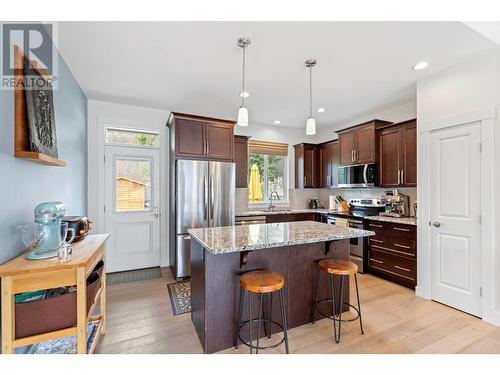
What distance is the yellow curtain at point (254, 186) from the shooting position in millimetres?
5059

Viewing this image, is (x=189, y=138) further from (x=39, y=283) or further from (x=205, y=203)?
(x=39, y=283)

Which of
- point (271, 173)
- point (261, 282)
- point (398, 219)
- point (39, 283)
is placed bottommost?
point (261, 282)

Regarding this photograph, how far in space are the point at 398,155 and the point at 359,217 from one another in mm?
1136

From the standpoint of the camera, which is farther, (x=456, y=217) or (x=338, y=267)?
(x=456, y=217)

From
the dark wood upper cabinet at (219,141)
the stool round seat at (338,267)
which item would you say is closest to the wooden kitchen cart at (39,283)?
the stool round seat at (338,267)

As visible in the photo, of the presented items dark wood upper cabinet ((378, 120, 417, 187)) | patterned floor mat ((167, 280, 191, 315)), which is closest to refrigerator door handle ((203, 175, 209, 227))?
patterned floor mat ((167, 280, 191, 315))

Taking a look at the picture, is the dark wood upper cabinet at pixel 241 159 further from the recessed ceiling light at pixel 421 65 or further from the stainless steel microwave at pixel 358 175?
the recessed ceiling light at pixel 421 65

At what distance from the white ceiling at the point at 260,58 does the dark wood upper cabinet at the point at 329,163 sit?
1286mm

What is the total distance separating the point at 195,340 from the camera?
81.5 inches

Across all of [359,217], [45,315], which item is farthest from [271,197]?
[45,315]

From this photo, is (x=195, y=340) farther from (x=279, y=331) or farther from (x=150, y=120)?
(x=150, y=120)

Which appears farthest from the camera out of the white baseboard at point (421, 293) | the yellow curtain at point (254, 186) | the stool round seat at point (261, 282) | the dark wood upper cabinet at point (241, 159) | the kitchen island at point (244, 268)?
the yellow curtain at point (254, 186)

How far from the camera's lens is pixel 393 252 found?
3.35 m

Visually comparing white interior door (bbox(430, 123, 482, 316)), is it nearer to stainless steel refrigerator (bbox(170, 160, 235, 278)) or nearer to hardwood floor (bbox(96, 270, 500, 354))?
hardwood floor (bbox(96, 270, 500, 354))
